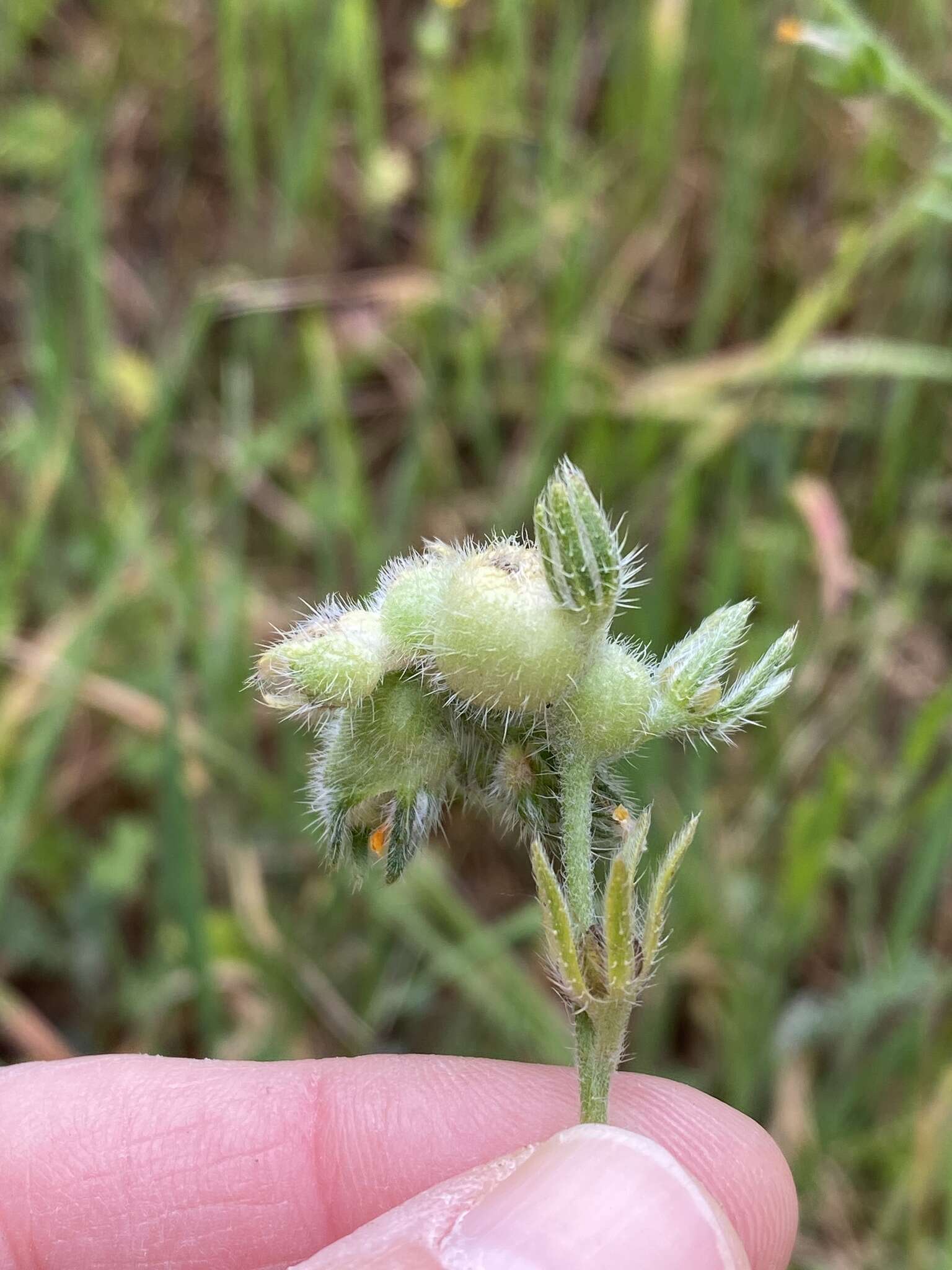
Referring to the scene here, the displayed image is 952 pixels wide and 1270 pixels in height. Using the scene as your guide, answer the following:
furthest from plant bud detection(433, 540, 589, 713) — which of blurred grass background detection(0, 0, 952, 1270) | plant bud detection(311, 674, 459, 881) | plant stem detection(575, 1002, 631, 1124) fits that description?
blurred grass background detection(0, 0, 952, 1270)

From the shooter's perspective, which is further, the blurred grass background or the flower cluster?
the blurred grass background

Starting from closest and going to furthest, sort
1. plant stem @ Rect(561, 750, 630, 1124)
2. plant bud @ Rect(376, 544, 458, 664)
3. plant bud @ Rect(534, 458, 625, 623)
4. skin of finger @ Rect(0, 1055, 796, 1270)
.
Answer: plant bud @ Rect(534, 458, 625, 623) → plant stem @ Rect(561, 750, 630, 1124) → plant bud @ Rect(376, 544, 458, 664) → skin of finger @ Rect(0, 1055, 796, 1270)

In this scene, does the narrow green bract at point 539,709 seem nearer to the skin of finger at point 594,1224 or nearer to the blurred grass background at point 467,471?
the skin of finger at point 594,1224

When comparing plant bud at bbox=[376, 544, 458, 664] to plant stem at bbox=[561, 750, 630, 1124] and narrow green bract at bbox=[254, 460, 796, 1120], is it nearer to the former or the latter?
narrow green bract at bbox=[254, 460, 796, 1120]

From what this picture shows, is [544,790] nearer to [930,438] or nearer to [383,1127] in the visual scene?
[383,1127]

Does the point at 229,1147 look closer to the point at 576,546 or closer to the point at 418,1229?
the point at 418,1229

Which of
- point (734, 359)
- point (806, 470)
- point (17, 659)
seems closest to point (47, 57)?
point (17, 659)
